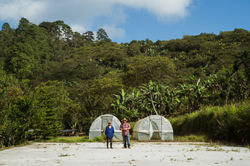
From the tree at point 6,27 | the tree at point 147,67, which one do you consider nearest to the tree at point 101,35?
the tree at point 6,27

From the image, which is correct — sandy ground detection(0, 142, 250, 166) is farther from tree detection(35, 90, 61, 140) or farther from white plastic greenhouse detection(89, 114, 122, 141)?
tree detection(35, 90, 61, 140)

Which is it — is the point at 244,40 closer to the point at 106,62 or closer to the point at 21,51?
the point at 106,62

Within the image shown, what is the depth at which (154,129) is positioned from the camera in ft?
60.6

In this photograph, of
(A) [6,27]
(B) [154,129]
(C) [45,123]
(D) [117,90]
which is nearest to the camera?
(B) [154,129]

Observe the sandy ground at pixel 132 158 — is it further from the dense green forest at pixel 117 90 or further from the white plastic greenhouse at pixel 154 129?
the white plastic greenhouse at pixel 154 129

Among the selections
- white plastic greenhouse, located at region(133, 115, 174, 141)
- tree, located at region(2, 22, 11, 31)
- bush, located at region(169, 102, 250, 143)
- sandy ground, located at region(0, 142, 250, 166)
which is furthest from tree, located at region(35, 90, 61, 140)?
tree, located at region(2, 22, 11, 31)

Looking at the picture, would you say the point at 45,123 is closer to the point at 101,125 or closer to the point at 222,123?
the point at 101,125

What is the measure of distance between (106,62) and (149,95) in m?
61.0

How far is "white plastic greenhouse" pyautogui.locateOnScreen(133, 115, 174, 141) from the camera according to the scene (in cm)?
1786

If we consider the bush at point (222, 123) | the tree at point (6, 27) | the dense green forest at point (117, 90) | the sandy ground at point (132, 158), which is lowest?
the sandy ground at point (132, 158)

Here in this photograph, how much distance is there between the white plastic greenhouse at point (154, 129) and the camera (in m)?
17.9

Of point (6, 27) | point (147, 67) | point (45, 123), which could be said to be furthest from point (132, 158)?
point (6, 27)

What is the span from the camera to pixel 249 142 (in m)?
11.2

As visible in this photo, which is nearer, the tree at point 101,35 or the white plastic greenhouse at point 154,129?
the white plastic greenhouse at point 154,129
